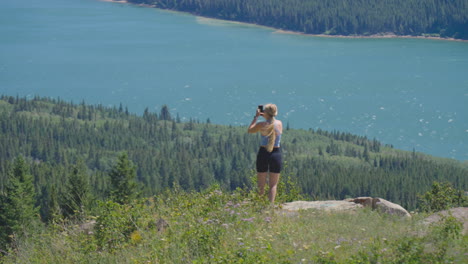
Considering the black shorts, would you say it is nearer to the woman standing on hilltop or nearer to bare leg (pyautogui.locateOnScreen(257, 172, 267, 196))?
the woman standing on hilltop

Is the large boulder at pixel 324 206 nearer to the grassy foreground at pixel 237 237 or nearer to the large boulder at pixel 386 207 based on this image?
the large boulder at pixel 386 207

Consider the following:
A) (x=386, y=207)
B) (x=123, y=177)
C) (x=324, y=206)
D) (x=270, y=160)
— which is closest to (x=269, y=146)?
(x=270, y=160)

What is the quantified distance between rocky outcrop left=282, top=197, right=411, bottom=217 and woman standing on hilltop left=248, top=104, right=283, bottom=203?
114cm

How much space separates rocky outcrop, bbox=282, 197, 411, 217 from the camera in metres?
23.1

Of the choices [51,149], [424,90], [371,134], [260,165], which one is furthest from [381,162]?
[260,165]

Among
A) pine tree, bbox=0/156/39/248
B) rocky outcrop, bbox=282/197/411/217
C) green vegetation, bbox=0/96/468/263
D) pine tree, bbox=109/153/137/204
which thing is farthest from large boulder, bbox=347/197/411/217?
pine tree, bbox=109/153/137/204

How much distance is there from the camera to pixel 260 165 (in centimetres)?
2289

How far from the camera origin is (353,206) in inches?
952

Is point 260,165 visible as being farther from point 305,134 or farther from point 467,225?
point 305,134

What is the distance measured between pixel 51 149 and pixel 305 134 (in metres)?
63.0

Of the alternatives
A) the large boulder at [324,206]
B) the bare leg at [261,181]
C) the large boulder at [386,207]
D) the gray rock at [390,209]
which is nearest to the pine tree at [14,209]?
the large boulder at [324,206]

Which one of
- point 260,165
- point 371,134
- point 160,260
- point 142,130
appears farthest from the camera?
point 142,130

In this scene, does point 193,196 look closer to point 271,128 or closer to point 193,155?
point 271,128

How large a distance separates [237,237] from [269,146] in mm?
4548
